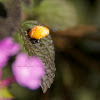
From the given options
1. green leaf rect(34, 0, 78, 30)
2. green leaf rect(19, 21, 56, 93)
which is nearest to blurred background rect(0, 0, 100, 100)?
green leaf rect(34, 0, 78, 30)

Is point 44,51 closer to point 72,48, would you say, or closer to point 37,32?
point 37,32

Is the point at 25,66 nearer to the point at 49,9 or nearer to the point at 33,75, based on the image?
the point at 33,75

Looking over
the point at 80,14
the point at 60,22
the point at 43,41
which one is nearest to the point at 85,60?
the point at 80,14

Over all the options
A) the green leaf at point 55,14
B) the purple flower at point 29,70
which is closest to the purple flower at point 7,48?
the purple flower at point 29,70

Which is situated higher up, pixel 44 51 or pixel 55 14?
pixel 44 51

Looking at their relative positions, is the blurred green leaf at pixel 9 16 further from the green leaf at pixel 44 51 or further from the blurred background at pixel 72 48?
the blurred background at pixel 72 48

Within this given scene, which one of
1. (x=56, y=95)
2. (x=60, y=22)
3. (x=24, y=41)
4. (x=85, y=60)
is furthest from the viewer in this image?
A: (x=85, y=60)

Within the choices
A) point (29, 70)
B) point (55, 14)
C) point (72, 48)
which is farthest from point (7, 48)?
point (72, 48)
